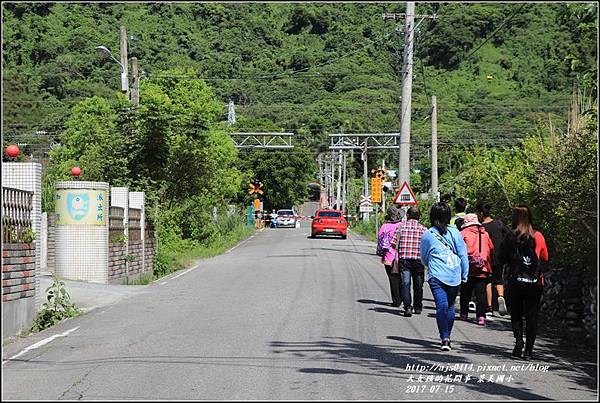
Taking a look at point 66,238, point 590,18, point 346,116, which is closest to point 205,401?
→ point 590,18

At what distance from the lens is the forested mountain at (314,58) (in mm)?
40062

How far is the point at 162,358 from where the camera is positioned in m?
9.68

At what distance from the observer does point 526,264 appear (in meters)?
10.2

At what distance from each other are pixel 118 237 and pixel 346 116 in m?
62.9

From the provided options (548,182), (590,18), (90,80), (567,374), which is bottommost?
(567,374)

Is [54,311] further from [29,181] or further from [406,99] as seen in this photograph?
[406,99]

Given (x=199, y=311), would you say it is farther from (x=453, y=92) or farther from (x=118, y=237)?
(x=453, y=92)

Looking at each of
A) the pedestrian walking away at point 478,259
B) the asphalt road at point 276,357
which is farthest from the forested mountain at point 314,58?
the pedestrian walking away at point 478,259

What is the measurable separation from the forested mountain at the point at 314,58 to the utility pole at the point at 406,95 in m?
0.83

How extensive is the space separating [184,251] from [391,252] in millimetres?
19103

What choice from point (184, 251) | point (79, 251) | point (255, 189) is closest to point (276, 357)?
point (79, 251)

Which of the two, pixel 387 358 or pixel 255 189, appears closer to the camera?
pixel 387 358

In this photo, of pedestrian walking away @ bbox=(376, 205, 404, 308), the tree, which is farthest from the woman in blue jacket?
the tree

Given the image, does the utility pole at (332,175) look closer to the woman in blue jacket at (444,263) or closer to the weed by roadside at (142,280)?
the weed by roadside at (142,280)
